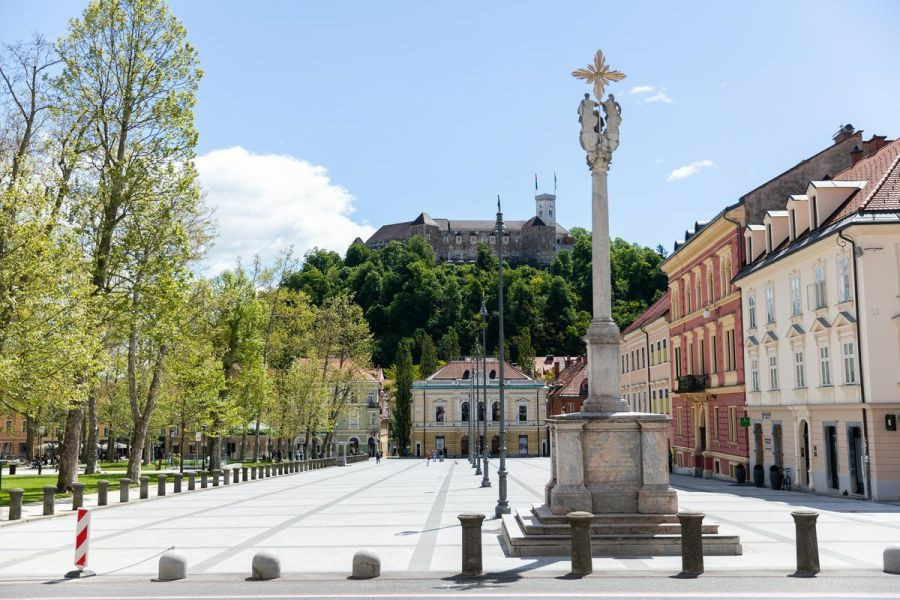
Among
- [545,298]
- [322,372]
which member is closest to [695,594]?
[322,372]

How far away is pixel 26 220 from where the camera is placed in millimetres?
23828

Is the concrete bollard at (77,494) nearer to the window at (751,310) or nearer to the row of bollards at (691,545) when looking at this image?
the row of bollards at (691,545)

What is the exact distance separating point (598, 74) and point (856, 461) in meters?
17.6

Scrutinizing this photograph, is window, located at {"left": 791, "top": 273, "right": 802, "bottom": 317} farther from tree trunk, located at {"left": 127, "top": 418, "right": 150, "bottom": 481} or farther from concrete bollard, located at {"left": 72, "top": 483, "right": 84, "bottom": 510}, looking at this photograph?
tree trunk, located at {"left": 127, "top": 418, "right": 150, "bottom": 481}

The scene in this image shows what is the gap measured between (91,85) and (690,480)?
3106 cm

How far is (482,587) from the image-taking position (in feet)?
39.2

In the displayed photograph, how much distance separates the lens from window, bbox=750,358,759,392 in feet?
118

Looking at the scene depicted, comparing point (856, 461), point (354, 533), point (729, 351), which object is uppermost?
point (729, 351)

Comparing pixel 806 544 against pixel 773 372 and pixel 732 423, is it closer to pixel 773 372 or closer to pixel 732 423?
pixel 773 372

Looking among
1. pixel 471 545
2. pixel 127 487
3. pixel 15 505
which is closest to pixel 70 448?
pixel 127 487

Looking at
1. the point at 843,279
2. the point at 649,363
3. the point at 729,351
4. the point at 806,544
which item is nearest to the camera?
the point at 806,544

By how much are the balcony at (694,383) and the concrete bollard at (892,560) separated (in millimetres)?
30168

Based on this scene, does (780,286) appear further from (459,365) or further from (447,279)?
(447,279)

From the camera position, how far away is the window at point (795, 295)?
104 ft
